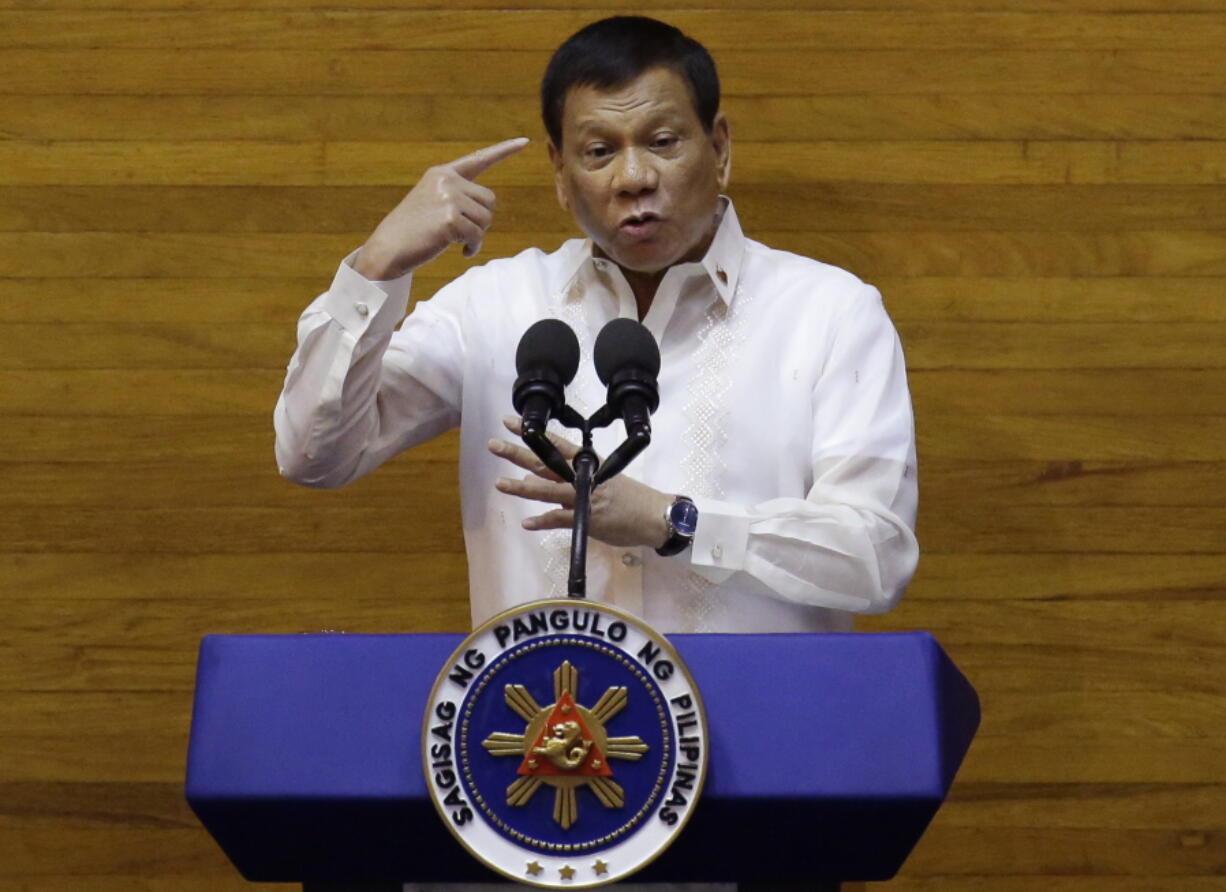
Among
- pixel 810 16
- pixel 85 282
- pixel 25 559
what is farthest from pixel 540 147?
pixel 25 559

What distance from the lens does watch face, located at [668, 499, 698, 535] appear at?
192cm

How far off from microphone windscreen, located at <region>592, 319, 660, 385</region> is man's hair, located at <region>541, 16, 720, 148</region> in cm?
72

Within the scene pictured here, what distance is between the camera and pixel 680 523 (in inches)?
75.7

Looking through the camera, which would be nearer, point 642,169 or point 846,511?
point 846,511

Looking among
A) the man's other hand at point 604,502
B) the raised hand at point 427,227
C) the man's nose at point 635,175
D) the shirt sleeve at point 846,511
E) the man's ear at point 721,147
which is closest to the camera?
the man's other hand at point 604,502

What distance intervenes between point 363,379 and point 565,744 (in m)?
0.76

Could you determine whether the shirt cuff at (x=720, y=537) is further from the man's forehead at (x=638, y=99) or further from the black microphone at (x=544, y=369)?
the man's forehead at (x=638, y=99)

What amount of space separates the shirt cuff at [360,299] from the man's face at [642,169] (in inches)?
12.0

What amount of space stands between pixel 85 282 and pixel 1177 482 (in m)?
1.76

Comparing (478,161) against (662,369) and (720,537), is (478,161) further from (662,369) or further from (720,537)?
(720,537)

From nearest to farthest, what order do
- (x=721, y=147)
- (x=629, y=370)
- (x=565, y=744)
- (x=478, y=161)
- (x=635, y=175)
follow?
(x=565, y=744) → (x=629, y=370) → (x=478, y=161) → (x=635, y=175) → (x=721, y=147)

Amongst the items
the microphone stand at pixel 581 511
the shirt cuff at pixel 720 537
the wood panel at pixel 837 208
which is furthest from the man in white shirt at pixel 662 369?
the wood panel at pixel 837 208

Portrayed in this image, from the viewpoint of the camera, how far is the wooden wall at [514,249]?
9.77 ft

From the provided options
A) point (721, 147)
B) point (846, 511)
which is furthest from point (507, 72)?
point (846, 511)
